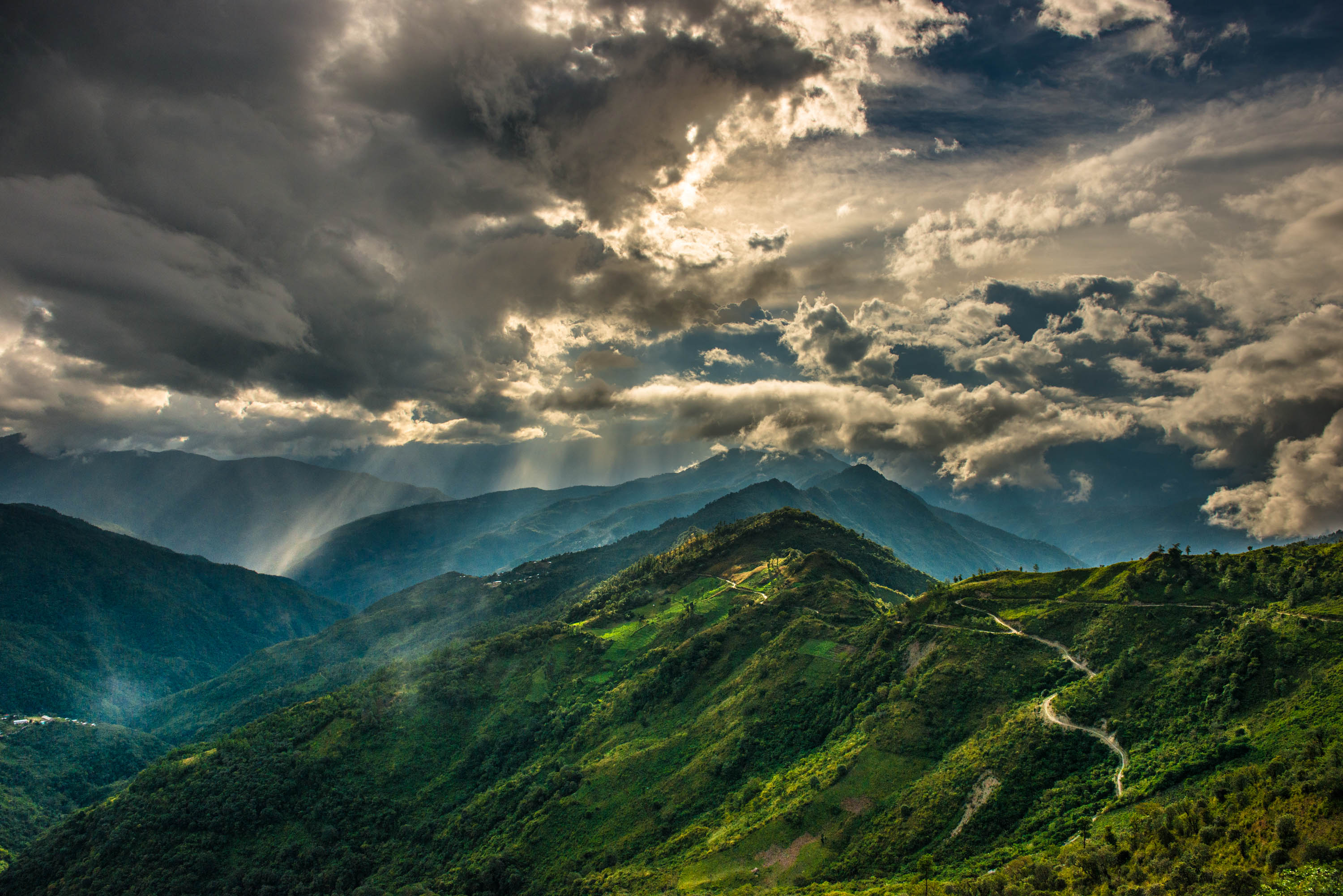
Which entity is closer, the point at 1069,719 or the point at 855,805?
the point at 1069,719

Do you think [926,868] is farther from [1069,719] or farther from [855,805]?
[1069,719]

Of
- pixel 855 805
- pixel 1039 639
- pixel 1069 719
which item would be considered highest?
pixel 1039 639

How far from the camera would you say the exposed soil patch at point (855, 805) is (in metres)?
96.9

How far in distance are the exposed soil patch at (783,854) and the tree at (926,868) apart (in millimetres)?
19157

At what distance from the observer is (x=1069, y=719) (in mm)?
93188

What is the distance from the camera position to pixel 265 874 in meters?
139

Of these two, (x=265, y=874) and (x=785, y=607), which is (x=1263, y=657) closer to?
(x=785, y=607)

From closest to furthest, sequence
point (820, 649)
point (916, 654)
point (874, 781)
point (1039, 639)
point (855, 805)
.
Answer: point (855, 805), point (874, 781), point (1039, 639), point (916, 654), point (820, 649)

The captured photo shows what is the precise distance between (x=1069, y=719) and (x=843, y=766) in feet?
125

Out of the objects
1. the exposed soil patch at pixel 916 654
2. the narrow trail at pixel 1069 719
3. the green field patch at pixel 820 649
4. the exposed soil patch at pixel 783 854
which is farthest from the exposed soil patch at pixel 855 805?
the green field patch at pixel 820 649

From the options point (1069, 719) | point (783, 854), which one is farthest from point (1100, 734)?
point (783, 854)

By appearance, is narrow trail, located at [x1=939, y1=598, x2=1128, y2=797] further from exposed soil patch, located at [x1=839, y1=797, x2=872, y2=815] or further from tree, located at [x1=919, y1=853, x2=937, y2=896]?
exposed soil patch, located at [x1=839, y1=797, x2=872, y2=815]

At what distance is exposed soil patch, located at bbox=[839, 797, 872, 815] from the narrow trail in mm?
32120

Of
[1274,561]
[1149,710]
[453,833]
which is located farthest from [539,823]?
[1274,561]
